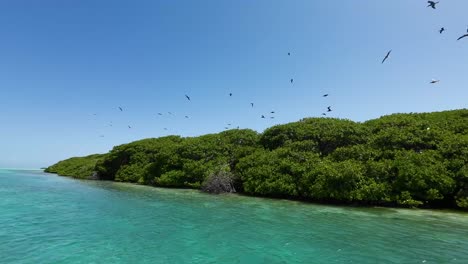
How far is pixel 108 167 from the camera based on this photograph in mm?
44062

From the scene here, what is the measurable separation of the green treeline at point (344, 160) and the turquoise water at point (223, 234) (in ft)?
6.57

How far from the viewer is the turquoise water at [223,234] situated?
9.26 metres

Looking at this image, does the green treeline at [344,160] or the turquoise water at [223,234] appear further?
the green treeline at [344,160]

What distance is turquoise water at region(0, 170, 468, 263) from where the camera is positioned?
9.26m

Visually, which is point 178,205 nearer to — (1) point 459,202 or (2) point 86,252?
(2) point 86,252

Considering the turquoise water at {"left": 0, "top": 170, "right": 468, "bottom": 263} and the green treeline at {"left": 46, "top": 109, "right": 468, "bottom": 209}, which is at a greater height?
the green treeline at {"left": 46, "top": 109, "right": 468, "bottom": 209}

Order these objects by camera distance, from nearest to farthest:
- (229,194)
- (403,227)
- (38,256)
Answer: (38,256), (403,227), (229,194)

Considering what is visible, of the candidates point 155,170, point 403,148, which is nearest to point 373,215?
point 403,148

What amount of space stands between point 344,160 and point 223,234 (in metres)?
14.0

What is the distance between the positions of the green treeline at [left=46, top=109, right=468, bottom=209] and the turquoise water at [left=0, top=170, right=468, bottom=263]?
200 centimetres

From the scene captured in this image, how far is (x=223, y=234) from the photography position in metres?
11.9

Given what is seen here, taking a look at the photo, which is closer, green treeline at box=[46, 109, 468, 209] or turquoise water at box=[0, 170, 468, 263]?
turquoise water at box=[0, 170, 468, 263]

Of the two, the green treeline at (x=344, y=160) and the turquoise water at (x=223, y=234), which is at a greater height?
the green treeline at (x=344, y=160)

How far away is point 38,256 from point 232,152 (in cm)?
2267
